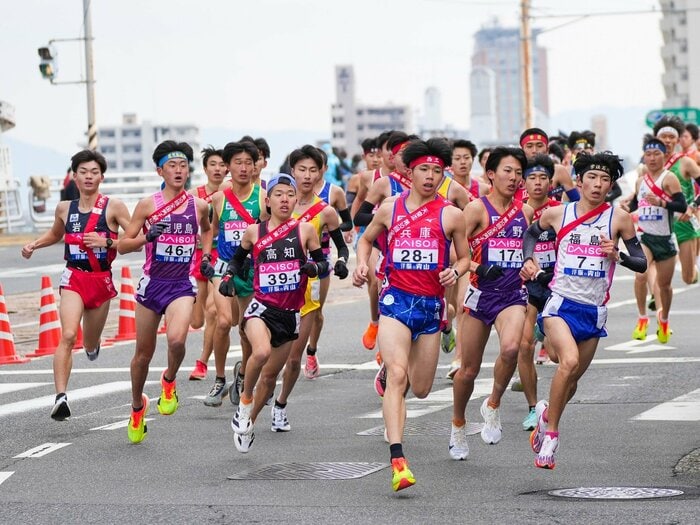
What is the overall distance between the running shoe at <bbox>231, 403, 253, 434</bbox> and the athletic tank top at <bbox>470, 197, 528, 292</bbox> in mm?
1778

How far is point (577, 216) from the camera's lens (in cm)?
1020

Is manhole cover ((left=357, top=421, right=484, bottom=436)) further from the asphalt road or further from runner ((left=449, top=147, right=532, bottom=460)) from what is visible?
runner ((left=449, top=147, right=532, bottom=460))

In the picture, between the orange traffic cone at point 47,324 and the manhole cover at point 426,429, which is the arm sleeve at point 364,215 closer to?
the manhole cover at point 426,429

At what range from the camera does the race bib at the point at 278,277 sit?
11.1 meters

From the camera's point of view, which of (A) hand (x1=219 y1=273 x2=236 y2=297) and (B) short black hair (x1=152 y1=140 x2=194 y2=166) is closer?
(A) hand (x1=219 y1=273 x2=236 y2=297)

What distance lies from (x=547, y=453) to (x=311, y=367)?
20.1 feet

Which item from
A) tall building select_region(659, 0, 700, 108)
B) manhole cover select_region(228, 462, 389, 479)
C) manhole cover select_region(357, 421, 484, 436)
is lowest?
manhole cover select_region(228, 462, 389, 479)

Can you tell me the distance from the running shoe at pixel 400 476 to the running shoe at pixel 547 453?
3.01 feet

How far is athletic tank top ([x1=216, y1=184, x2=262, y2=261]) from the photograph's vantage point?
13281mm

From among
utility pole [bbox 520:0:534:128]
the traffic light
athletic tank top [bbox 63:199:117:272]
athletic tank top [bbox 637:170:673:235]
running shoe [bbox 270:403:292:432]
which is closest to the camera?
running shoe [bbox 270:403:292:432]

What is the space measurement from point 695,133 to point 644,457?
12.5 meters

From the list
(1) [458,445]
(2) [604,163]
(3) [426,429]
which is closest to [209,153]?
(3) [426,429]

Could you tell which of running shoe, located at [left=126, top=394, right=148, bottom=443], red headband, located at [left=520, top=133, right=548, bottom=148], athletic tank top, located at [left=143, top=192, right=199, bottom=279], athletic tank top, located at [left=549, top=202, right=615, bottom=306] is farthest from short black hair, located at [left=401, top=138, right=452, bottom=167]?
red headband, located at [left=520, top=133, right=548, bottom=148]

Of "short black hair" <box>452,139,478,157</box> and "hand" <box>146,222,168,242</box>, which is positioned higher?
"short black hair" <box>452,139,478,157</box>
